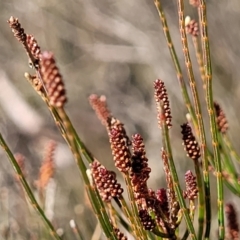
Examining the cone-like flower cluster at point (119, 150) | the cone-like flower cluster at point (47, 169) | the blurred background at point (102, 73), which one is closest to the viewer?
the cone-like flower cluster at point (119, 150)

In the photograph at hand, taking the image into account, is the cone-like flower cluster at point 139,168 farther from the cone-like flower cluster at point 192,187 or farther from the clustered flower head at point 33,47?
the clustered flower head at point 33,47

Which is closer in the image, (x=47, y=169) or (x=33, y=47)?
(x=33, y=47)

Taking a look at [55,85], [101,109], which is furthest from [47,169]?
[55,85]

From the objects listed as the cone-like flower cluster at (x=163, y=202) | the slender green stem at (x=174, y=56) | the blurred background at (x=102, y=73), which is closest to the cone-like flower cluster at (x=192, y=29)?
the slender green stem at (x=174, y=56)

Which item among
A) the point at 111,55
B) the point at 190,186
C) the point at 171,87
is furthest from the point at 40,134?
the point at 190,186

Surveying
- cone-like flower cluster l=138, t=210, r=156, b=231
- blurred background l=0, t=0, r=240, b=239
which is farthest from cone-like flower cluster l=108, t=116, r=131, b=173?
blurred background l=0, t=0, r=240, b=239

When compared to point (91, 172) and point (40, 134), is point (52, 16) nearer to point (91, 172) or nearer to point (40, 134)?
point (40, 134)

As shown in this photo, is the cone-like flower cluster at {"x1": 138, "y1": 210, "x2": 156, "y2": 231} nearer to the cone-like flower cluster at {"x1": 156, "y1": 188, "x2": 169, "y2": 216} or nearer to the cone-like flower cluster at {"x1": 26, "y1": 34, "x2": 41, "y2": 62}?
the cone-like flower cluster at {"x1": 156, "y1": 188, "x2": 169, "y2": 216}

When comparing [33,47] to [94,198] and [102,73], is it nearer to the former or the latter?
[94,198]
